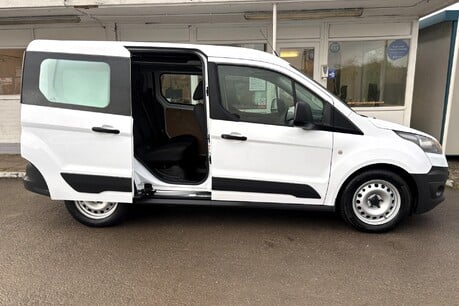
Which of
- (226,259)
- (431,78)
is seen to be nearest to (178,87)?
(226,259)

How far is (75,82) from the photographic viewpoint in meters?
3.79

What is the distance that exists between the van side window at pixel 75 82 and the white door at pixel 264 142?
45.5 inches

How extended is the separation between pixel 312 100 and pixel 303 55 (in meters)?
3.84

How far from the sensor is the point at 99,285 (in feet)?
9.69

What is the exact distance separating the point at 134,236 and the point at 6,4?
4.74 m

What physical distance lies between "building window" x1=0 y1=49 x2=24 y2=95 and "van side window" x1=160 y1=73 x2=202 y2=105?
409 centimetres

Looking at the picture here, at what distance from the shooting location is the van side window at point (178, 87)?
538 cm

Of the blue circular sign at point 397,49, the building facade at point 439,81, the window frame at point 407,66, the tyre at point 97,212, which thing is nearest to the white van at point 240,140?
the tyre at point 97,212

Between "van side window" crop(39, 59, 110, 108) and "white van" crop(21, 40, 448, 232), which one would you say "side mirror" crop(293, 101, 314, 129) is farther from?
"van side window" crop(39, 59, 110, 108)

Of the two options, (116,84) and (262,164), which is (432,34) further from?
(116,84)

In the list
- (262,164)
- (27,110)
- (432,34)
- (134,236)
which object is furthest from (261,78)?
(432,34)

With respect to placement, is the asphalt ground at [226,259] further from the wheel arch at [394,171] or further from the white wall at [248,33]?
the white wall at [248,33]

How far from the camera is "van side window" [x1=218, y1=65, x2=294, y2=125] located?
12.3 ft

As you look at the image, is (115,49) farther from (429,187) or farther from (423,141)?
(429,187)
